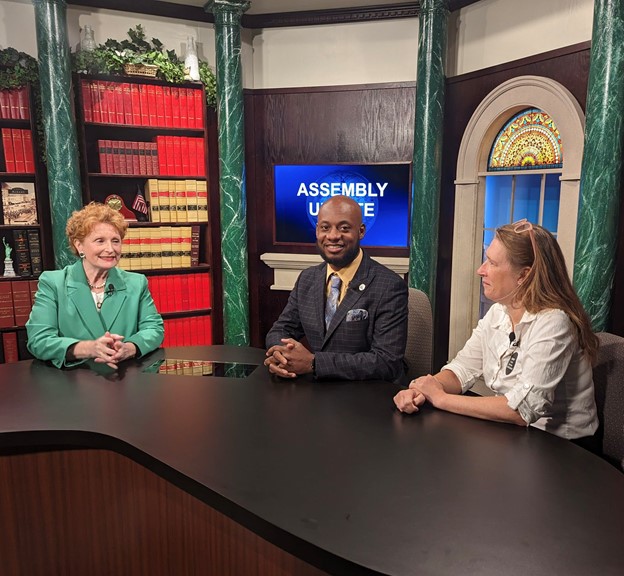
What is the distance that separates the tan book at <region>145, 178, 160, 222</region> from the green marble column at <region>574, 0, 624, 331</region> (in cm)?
304

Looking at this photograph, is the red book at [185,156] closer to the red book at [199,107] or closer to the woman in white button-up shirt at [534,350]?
the red book at [199,107]

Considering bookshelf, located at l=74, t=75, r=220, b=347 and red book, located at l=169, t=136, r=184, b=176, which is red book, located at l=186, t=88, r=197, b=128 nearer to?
bookshelf, located at l=74, t=75, r=220, b=347

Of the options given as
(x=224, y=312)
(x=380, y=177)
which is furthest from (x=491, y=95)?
(x=224, y=312)

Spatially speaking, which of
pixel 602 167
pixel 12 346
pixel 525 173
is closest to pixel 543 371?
pixel 602 167

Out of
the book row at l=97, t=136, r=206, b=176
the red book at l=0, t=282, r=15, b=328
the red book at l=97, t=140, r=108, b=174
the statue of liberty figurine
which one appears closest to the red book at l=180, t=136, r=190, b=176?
the book row at l=97, t=136, r=206, b=176

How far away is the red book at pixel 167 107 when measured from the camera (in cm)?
420

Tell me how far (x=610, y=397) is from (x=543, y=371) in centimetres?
31

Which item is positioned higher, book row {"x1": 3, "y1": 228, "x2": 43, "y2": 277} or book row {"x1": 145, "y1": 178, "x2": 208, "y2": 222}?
book row {"x1": 145, "y1": 178, "x2": 208, "y2": 222}

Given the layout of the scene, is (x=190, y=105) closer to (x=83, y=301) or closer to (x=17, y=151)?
(x=17, y=151)

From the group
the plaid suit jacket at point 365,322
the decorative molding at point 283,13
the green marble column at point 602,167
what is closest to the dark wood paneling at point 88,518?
the plaid suit jacket at point 365,322

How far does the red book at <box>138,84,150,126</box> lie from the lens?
4125mm

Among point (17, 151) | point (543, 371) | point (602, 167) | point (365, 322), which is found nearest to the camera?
point (543, 371)

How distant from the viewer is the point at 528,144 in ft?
12.5

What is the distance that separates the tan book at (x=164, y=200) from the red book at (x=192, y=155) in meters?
0.22
